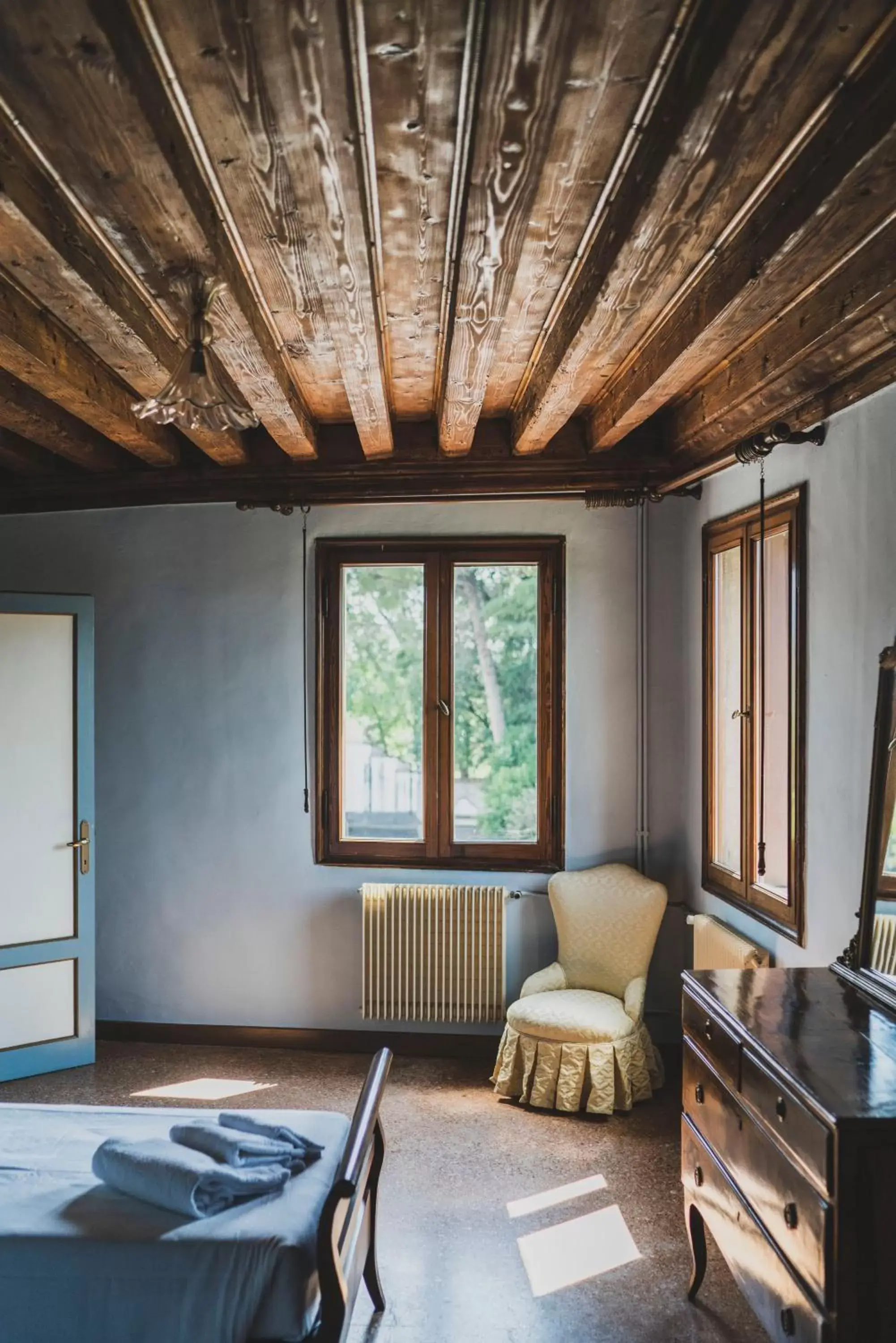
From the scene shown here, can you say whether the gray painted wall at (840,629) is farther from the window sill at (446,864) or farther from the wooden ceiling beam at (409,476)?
the window sill at (446,864)

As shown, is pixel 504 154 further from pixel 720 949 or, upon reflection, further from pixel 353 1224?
pixel 720 949

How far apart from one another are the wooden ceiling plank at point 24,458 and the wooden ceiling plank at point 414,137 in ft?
6.81

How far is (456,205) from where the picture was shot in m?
2.20

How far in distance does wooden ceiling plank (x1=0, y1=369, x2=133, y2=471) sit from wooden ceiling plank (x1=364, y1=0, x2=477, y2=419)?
4.76 ft

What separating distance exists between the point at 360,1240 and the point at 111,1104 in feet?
6.33

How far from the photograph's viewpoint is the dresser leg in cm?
281

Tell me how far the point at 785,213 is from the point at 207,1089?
4019 millimetres

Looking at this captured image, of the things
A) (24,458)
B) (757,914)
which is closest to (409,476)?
(24,458)

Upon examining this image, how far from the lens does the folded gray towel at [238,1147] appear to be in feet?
7.66

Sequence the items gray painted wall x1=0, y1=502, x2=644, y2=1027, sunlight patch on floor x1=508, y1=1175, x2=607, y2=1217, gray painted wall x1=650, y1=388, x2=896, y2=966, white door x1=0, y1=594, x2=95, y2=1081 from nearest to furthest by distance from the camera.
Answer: gray painted wall x1=650, y1=388, x2=896, y2=966
sunlight patch on floor x1=508, y1=1175, x2=607, y2=1217
white door x1=0, y1=594, x2=95, y2=1081
gray painted wall x1=0, y1=502, x2=644, y2=1027

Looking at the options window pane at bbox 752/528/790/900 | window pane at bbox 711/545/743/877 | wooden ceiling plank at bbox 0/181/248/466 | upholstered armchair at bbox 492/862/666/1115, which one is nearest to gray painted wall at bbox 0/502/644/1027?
upholstered armchair at bbox 492/862/666/1115

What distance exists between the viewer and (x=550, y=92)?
1.73m

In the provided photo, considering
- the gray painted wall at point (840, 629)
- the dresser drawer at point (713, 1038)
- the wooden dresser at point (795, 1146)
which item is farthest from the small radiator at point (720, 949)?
the wooden dresser at point (795, 1146)

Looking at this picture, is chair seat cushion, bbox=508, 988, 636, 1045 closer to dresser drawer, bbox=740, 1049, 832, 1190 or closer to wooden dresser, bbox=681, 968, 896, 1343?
wooden dresser, bbox=681, 968, 896, 1343
